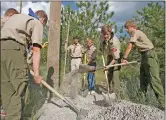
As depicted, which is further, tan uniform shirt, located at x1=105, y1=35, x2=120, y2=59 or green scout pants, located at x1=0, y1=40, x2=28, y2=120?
tan uniform shirt, located at x1=105, y1=35, x2=120, y2=59

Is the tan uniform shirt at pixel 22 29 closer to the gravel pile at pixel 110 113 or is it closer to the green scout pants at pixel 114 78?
the gravel pile at pixel 110 113

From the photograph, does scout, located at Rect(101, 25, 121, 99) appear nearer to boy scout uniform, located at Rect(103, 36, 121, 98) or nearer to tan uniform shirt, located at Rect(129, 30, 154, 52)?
boy scout uniform, located at Rect(103, 36, 121, 98)

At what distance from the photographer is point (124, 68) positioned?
34.7ft

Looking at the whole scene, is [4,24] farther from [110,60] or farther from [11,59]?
[110,60]

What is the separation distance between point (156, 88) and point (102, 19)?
1135cm

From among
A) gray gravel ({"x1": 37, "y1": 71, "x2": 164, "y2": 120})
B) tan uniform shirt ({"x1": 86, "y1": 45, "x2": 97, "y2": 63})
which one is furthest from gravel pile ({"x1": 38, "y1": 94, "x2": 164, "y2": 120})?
tan uniform shirt ({"x1": 86, "y1": 45, "x2": 97, "y2": 63})

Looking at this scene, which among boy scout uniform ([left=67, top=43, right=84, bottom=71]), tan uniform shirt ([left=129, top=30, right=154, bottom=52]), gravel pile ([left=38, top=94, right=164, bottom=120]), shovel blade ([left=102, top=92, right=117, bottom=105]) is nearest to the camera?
gravel pile ([left=38, top=94, right=164, bottom=120])

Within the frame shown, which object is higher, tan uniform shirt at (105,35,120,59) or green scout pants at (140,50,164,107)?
tan uniform shirt at (105,35,120,59)

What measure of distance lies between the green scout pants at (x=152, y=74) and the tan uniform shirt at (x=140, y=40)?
103 millimetres

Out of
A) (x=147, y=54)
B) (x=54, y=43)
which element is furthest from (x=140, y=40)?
(x=54, y=43)

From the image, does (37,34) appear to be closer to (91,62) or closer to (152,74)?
(152,74)

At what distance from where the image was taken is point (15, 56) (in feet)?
12.0

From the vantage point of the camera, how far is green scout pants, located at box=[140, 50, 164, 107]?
5.41 m

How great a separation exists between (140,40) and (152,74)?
2.10 ft
